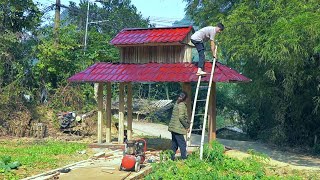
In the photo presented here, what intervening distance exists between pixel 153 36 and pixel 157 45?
16.5 inches

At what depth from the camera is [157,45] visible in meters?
12.4

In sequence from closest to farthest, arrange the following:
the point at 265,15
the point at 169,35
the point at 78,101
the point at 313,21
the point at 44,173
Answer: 1. the point at 44,173
2. the point at 313,21
3. the point at 169,35
4. the point at 265,15
5. the point at 78,101

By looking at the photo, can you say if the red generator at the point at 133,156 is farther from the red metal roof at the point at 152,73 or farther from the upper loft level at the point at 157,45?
the upper loft level at the point at 157,45

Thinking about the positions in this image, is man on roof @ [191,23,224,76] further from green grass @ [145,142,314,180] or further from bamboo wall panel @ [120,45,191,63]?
green grass @ [145,142,314,180]

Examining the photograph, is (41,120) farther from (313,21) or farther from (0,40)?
(313,21)

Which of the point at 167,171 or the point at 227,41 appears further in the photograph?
the point at 227,41

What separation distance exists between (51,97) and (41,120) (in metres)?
2.53

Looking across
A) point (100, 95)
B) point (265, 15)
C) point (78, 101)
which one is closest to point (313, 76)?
point (265, 15)

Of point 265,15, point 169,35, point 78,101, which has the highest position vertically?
point 265,15

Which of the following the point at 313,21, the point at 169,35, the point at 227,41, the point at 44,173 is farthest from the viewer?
the point at 227,41

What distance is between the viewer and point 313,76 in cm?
1395

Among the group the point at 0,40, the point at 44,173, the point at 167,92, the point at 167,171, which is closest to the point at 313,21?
the point at 167,171

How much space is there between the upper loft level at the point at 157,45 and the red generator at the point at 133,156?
3.74 m

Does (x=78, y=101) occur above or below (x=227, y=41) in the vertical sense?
below
